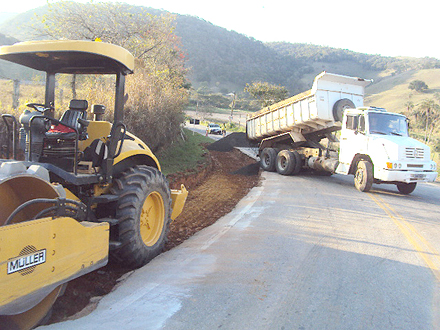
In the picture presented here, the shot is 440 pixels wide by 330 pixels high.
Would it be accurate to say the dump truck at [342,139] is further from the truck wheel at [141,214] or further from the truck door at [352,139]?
the truck wheel at [141,214]

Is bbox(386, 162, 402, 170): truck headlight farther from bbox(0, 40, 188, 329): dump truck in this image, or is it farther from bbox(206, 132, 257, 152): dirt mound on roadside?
bbox(206, 132, 257, 152): dirt mound on roadside

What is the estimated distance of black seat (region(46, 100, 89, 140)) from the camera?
435 cm

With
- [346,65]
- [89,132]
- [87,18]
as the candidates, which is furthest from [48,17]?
[346,65]

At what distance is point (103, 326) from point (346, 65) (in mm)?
107709

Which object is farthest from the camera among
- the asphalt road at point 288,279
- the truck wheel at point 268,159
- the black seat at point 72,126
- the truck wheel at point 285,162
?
the truck wheel at point 268,159

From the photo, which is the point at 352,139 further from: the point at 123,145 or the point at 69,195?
the point at 69,195

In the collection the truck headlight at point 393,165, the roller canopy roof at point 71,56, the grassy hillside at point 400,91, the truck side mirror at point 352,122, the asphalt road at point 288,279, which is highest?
the grassy hillside at point 400,91

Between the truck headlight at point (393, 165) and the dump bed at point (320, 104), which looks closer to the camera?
the truck headlight at point (393, 165)

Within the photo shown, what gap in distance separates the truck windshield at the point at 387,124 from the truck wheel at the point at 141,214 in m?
9.08

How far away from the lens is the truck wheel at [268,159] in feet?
53.6

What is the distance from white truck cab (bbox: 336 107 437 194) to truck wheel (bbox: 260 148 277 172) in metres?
3.65

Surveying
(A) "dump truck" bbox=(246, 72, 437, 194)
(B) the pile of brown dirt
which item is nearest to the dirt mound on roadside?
(B) the pile of brown dirt

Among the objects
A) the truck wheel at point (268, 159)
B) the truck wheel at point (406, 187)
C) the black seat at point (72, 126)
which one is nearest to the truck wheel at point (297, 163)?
the truck wheel at point (268, 159)

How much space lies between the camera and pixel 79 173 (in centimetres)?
435
